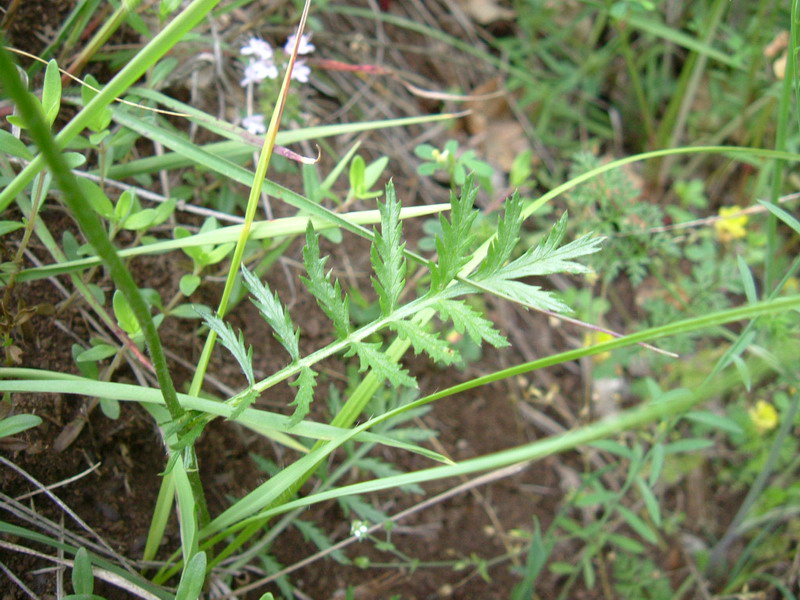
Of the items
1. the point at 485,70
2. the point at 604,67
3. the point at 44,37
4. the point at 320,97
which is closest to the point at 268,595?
the point at 44,37

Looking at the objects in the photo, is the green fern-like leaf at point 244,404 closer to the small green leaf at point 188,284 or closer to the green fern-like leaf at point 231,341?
the green fern-like leaf at point 231,341

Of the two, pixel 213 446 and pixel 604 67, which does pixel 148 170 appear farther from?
pixel 604 67

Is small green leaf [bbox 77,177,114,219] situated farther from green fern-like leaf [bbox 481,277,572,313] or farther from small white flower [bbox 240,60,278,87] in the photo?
green fern-like leaf [bbox 481,277,572,313]

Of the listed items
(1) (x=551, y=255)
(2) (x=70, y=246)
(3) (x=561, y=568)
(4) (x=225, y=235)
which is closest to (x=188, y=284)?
(4) (x=225, y=235)

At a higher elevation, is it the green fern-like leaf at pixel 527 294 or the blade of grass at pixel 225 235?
the blade of grass at pixel 225 235

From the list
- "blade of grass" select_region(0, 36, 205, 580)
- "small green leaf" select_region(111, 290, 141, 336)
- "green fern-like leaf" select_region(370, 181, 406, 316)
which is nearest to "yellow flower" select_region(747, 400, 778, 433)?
"green fern-like leaf" select_region(370, 181, 406, 316)

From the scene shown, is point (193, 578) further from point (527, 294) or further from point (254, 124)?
point (254, 124)

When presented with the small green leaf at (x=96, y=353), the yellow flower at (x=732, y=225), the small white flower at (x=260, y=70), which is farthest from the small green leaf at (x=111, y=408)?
the yellow flower at (x=732, y=225)
